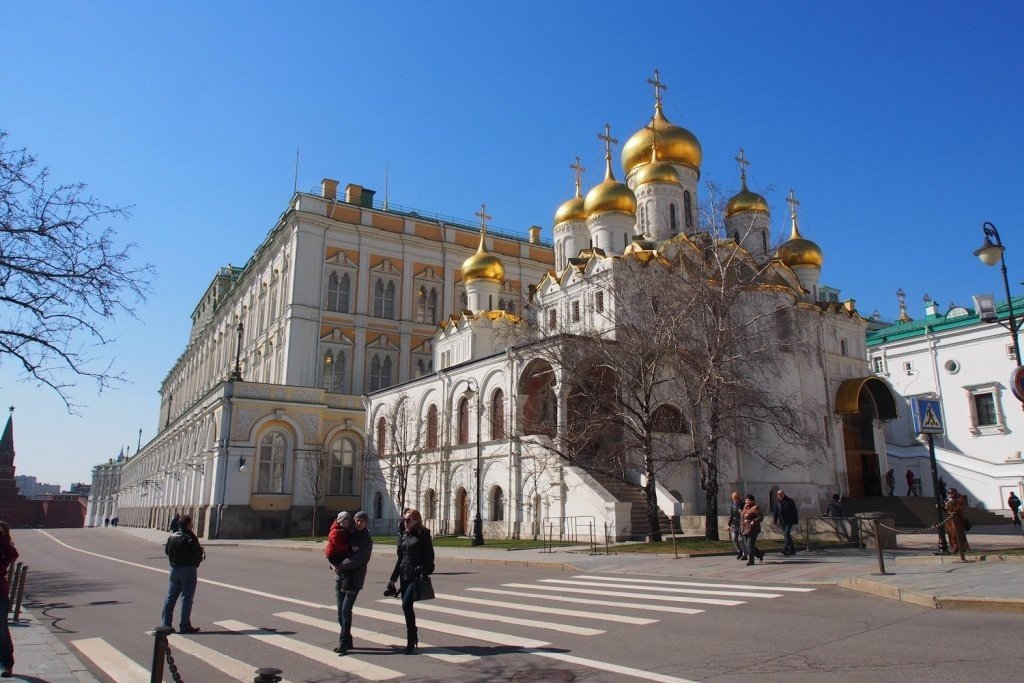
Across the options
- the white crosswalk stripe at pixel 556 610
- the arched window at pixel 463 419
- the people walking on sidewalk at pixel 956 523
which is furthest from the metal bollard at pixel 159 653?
the arched window at pixel 463 419

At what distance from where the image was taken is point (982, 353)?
44.2 meters

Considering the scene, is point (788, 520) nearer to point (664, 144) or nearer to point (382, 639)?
point (382, 639)

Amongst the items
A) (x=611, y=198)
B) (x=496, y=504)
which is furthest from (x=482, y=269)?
(x=496, y=504)

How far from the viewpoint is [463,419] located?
35.1 m

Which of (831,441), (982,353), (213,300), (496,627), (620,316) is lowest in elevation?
(496,627)

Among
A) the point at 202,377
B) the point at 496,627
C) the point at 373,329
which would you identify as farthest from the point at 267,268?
the point at 496,627

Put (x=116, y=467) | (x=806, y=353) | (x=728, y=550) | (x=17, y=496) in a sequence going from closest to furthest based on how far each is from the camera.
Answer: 1. (x=728, y=550)
2. (x=806, y=353)
3. (x=17, y=496)
4. (x=116, y=467)

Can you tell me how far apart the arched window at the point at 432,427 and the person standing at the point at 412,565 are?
28411 mm

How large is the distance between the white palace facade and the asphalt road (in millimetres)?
24886

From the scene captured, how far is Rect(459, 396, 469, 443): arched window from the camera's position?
34844 millimetres

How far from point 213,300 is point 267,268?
29728mm

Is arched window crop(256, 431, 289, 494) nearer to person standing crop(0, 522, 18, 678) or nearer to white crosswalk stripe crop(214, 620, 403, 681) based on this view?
white crosswalk stripe crop(214, 620, 403, 681)

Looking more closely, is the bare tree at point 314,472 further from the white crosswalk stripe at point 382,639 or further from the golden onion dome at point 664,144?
the white crosswalk stripe at point 382,639

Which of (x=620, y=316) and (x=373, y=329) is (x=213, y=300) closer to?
(x=373, y=329)
